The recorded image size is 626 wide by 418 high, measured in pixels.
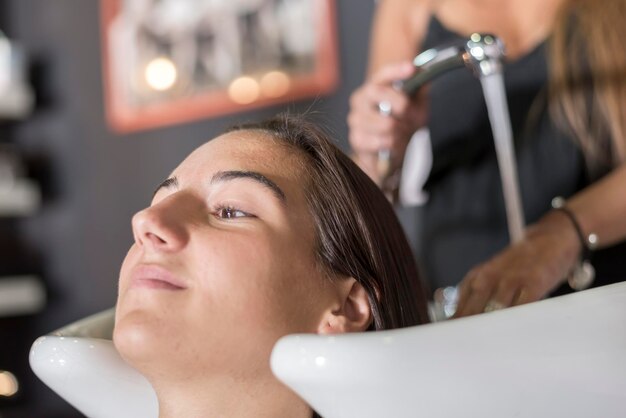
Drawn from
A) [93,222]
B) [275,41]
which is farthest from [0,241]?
[275,41]

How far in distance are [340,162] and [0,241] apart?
9.14 feet

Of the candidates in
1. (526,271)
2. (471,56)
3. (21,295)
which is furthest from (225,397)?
(21,295)

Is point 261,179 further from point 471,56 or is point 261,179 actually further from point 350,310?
point 471,56

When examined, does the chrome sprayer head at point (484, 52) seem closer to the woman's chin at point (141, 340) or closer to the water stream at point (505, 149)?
the water stream at point (505, 149)

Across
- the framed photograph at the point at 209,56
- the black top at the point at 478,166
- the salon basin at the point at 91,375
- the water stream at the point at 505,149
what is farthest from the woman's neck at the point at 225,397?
the framed photograph at the point at 209,56

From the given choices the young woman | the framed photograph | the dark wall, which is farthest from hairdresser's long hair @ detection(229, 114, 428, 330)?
the dark wall

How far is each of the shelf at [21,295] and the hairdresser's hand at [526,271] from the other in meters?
2.50

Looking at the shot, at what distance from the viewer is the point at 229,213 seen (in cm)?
93

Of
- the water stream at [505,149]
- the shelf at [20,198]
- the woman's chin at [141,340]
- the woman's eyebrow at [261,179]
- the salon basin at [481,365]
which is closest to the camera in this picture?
the salon basin at [481,365]

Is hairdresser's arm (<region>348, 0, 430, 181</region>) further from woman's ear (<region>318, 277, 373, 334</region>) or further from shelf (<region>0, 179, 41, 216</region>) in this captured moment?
shelf (<region>0, 179, 41, 216</region>)

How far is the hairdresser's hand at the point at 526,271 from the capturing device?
1.04m

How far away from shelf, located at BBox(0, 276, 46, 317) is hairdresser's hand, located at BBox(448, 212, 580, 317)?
2499 millimetres

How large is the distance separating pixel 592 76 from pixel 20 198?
2581mm

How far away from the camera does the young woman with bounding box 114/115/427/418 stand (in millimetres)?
842
